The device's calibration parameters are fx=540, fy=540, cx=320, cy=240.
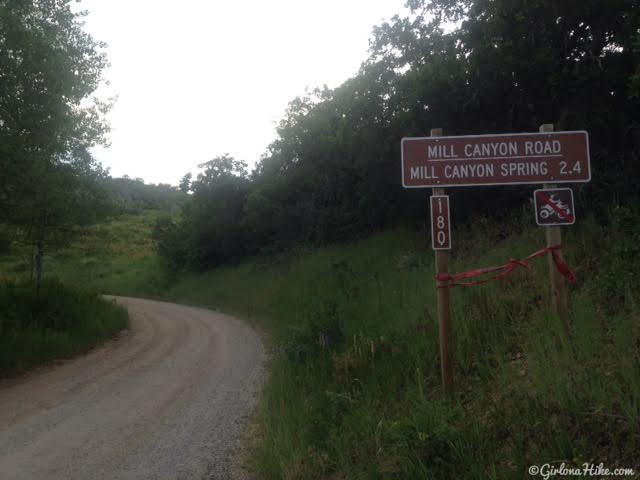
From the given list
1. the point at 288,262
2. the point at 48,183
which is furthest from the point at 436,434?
the point at 288,262

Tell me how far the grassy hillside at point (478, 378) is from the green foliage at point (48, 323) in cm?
615

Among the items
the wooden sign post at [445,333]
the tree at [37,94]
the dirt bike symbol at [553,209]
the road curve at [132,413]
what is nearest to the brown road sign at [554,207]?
the dirt bike symbol at [553,209]

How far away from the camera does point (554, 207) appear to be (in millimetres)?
5301

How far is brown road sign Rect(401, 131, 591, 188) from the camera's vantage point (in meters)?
5.29

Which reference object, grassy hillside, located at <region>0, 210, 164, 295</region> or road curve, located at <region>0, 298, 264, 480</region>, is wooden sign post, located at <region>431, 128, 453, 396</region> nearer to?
road curve, located at <region>0, 298, 264, 480</region>

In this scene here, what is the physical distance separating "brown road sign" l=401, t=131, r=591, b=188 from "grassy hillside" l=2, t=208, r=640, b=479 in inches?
52.9

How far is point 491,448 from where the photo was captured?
3.90m

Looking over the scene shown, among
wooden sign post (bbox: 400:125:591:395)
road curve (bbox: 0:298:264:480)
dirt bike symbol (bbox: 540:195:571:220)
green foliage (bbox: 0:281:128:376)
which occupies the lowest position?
road curve (bbox: 0:298:264:480)

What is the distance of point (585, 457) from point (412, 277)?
7665 mm

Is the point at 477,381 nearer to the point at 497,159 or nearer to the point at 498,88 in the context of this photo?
the point at 497,159

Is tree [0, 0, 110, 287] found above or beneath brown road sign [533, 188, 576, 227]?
above

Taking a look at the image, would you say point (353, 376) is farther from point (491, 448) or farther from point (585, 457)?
point (585, 457)
